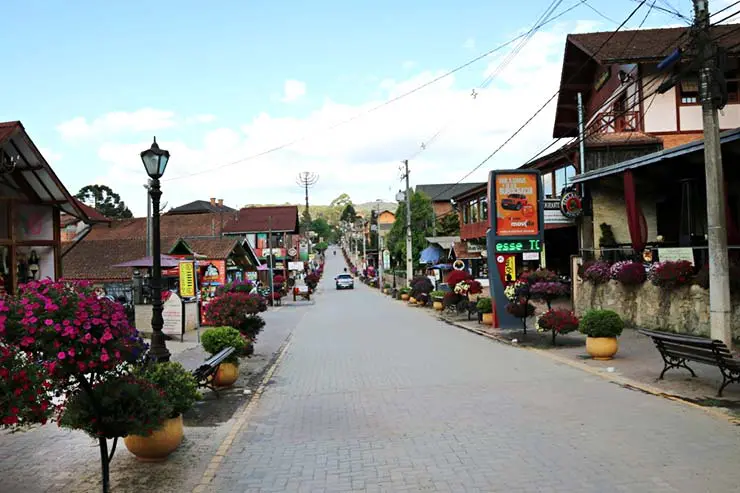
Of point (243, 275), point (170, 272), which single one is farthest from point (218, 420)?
point (243, 275)

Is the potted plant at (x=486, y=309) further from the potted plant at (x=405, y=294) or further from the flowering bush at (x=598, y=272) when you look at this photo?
the potted plant at (x=405, y=294)

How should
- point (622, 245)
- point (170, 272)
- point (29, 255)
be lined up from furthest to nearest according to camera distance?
1. point (170, 272)
2. point (622, 245)
3. point (29, 255)

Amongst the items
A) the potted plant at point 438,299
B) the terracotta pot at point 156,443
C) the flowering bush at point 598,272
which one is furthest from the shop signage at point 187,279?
the potted plant at point 438,299

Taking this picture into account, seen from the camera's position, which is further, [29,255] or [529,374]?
[29,255]

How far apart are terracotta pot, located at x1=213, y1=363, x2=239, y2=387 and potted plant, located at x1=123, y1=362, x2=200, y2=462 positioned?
4.52 m

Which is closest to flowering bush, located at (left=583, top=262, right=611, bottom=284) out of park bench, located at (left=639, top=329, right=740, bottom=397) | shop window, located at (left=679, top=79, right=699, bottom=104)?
park bench, located at (left=639, top=329, right=740, bottom=397)

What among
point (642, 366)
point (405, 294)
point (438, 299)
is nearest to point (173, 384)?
point (642, 366)

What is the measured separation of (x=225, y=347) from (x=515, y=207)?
1173 centimetres

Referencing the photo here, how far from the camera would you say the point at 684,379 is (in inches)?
423

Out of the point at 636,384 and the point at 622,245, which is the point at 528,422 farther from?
the point at 622,245

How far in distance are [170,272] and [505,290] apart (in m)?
16.2

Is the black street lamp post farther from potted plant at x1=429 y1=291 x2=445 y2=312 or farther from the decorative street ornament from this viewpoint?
potted plant at x1=429 y1=291 x2=445 y2=312

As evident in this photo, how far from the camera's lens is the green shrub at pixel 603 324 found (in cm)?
1331

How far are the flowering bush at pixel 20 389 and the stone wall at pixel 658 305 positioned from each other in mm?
13067
